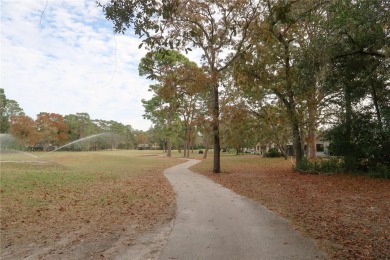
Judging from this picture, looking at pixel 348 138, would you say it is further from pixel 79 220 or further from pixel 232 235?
pixel 79 220

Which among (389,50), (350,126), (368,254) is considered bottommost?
(368,254)

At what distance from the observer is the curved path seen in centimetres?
559

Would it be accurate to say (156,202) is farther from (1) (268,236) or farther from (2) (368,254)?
(2) (368,254)

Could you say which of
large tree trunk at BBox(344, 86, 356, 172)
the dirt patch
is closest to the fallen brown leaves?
the dirt patch

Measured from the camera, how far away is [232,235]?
6.70 m

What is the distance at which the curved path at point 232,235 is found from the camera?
220 inches

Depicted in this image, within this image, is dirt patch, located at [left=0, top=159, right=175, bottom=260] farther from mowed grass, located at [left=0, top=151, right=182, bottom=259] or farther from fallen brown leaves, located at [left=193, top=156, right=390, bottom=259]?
fallen brown leaves, located at [left=193, top=156, right=390, bottom=259]

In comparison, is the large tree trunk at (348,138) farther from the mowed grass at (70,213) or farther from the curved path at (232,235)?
the curved path at (232,235)

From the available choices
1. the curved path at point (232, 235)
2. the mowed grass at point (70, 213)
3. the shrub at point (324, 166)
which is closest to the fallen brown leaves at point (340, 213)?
the curved path at point (232, 235)

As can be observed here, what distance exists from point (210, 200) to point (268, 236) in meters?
4.66

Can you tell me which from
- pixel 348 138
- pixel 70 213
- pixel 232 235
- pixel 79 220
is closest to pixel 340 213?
pixel 232 235

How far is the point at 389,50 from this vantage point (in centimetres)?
1309

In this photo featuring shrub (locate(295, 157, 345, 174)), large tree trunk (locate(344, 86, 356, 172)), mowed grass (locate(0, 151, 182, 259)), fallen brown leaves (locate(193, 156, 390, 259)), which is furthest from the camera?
shrub (locate(295, 157, 345, 174))

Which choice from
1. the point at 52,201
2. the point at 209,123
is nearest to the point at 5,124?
the point at 209,123
